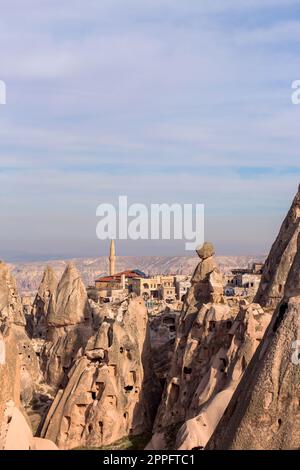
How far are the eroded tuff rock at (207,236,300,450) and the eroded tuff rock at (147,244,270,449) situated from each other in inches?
311

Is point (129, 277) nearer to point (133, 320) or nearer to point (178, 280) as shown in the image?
point (178, 280)

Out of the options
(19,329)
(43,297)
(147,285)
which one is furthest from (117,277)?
(19,329)

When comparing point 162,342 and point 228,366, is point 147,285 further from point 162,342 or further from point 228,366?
point 228,366

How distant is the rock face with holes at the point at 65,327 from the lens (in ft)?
96.2

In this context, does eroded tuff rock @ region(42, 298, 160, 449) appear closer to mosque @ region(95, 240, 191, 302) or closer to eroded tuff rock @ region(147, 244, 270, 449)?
eroded tuff rock @ region(147, 244, 270, 449)

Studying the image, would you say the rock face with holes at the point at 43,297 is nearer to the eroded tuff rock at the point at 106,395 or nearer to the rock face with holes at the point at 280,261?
the eroded tuff rock at the point at 106,395

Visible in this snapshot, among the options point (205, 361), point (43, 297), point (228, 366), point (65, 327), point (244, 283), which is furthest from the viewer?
point (244, 283)

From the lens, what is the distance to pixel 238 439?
9.53m

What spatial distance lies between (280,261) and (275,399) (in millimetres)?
17410

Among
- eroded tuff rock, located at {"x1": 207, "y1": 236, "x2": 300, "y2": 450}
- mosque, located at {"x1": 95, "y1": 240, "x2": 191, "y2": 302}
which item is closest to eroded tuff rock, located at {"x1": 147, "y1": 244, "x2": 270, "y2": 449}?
eroded tuff rock, located at {"x1": 207, "y1": 236, "x2": 300, "y2": 450}

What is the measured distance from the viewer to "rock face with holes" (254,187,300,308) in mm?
25705

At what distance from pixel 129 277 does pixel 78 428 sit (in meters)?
74.3

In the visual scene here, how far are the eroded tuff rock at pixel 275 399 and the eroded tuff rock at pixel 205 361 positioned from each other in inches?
311

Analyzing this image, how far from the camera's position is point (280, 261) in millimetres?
26562
